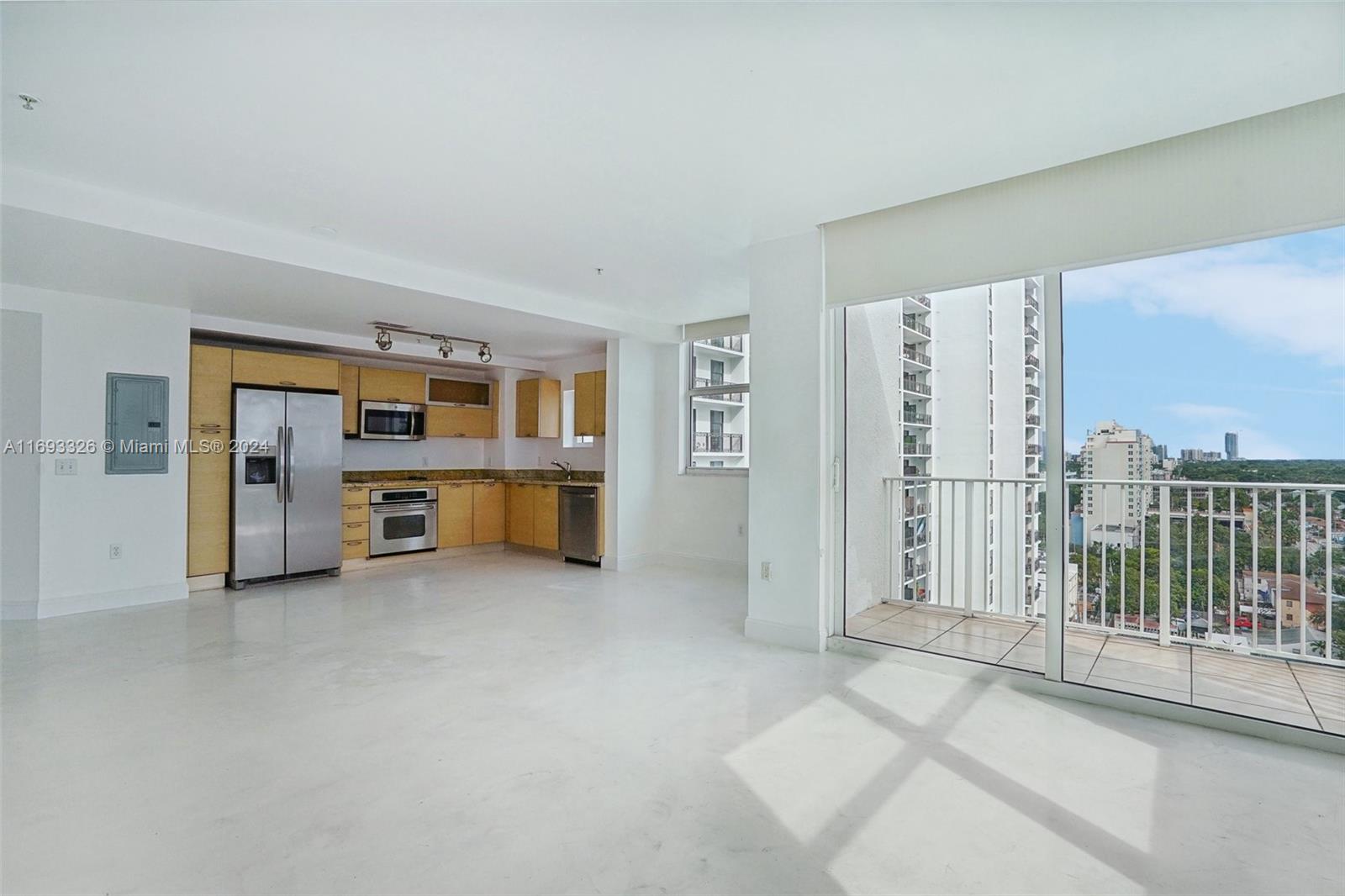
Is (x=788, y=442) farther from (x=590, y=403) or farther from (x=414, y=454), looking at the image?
(x=414, y=454)

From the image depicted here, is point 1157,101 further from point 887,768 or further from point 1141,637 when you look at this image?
point 1141,637

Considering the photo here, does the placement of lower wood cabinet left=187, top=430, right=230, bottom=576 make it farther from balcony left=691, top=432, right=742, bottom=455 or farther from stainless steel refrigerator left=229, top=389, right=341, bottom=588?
balcony left=691, top=432, right=742, bottom=455

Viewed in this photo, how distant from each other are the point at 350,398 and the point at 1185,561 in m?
7.40

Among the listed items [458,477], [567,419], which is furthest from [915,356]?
[458,477]

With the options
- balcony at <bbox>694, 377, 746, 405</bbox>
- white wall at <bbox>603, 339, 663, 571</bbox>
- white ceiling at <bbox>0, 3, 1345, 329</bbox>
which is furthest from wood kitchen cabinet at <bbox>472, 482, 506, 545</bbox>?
white ceiling at <bbox>0, 3, 1345, 329</bbox>

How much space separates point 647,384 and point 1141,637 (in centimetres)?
488

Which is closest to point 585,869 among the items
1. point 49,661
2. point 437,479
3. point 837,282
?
point 837,282

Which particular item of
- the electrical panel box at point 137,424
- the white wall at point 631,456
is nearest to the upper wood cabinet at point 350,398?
the electrical panel box at point 137,424

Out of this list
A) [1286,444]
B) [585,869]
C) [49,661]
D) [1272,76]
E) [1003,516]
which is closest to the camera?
[585,869]

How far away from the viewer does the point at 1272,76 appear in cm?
224

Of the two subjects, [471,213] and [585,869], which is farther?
[471,213]

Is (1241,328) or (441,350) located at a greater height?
(441,350)

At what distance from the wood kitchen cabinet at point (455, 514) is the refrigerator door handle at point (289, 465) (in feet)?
5.42

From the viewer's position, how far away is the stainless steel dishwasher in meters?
6.77
